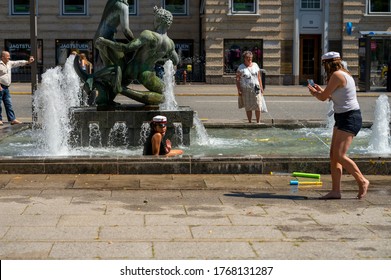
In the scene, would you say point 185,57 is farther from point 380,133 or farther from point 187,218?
point 187,218

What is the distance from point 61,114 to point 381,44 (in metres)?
23.0

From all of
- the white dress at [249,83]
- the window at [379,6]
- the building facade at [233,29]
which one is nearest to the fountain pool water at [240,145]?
the white dress at [249,83]

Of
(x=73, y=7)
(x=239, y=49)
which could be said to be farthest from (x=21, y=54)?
(x=239, y=49)

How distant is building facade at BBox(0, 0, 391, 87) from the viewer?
38.4m

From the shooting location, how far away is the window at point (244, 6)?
38375mm

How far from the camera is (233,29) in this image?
3853 cm

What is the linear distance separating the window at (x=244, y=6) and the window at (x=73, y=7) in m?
6.68

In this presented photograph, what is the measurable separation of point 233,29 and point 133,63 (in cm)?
2397

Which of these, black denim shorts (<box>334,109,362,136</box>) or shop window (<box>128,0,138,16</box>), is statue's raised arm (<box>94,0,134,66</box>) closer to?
black denim shorts (<box>334,109,362,136</box>)

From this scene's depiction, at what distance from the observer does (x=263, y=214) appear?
362 inches

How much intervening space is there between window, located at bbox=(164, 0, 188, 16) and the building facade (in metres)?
0.05

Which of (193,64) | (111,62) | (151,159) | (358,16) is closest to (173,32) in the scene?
(193,64)

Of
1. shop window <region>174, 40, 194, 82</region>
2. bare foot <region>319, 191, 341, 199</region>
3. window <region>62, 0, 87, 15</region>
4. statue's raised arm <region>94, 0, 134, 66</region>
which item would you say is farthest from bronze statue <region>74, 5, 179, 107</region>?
window <region>62, 0, 87, 15</region>

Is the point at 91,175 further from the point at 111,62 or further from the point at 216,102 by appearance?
the point at 216,102
